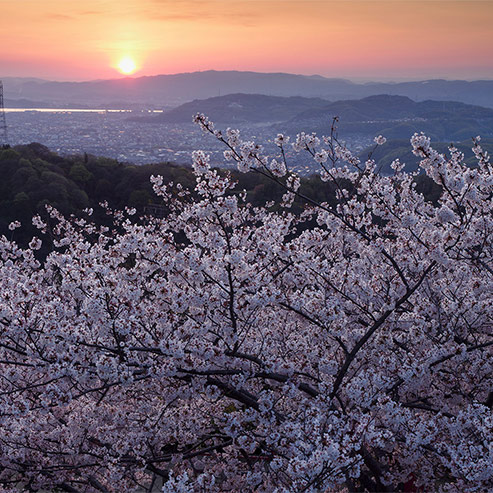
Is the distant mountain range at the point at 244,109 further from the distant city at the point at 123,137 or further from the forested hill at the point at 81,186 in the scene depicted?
the forested hill at the point at 81,186

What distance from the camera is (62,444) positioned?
572 cm

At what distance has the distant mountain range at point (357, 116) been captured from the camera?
381 ft

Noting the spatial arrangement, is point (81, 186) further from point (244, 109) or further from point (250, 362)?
point (244, 109)

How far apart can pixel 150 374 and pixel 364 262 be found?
490 centimetres

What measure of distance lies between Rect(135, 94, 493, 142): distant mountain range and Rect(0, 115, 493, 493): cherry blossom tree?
9593cm

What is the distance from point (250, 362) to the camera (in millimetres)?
5031

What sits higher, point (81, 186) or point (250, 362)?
point (81, 186)

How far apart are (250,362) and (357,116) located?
13648 cm

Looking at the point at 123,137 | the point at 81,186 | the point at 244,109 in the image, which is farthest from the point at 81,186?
the point at 244,109

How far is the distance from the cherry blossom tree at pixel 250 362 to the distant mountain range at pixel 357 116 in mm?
95927

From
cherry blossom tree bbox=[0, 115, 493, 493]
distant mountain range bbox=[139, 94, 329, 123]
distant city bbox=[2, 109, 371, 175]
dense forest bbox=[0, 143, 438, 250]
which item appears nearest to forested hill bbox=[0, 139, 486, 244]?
dense forest bbox=[0, 143, 438, 250]

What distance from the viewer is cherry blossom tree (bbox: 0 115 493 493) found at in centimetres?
427

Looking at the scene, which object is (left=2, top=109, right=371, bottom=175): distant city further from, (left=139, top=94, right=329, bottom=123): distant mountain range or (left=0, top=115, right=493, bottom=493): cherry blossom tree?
(left=0, top=115, right=493, bottom=493): cherry blossom tree

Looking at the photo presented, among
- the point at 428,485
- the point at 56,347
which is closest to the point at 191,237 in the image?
the point at 56,347
